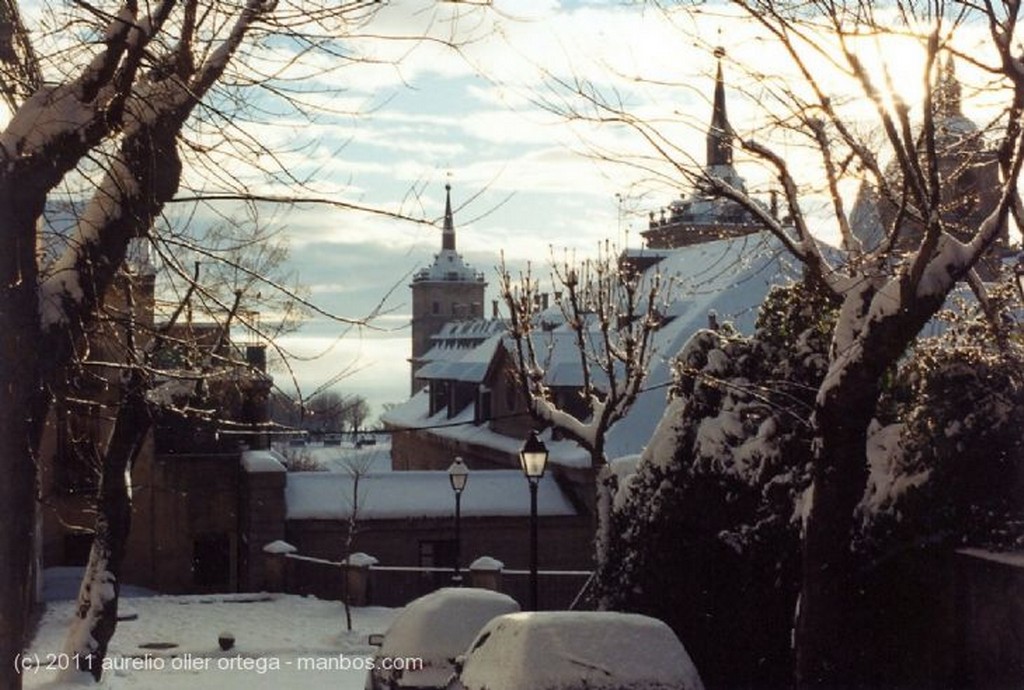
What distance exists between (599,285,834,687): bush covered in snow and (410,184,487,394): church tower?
119m

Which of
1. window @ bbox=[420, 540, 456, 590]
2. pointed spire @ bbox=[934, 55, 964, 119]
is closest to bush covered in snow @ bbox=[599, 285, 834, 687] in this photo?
pointed spire @ bbox=[934, 55, 964, 119]

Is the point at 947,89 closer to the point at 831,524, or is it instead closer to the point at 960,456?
the point at 960,456

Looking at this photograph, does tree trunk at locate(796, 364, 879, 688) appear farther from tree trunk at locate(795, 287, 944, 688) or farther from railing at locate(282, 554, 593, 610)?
railing at locate(282, 554, 593, 610)

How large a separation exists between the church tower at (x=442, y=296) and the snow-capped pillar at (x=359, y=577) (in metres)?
107

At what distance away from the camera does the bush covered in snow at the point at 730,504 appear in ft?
43.0

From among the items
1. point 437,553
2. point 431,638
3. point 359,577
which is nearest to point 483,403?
point 437,553

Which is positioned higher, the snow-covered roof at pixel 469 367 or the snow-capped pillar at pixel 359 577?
the snow-covered roof at pixel 469 367

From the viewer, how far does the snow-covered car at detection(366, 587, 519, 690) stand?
11.8 m

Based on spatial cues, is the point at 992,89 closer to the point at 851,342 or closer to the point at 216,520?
the point at 851,342

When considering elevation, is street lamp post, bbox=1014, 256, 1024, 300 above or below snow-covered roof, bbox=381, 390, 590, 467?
above

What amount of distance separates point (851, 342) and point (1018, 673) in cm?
324

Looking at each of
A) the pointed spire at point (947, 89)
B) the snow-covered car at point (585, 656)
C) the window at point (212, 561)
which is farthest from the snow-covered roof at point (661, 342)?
the snow-covered car at point (585, 656)

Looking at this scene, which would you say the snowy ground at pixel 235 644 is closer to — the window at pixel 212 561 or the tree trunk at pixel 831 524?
the window at pixel 212 561

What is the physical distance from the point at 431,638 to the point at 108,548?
594cm
